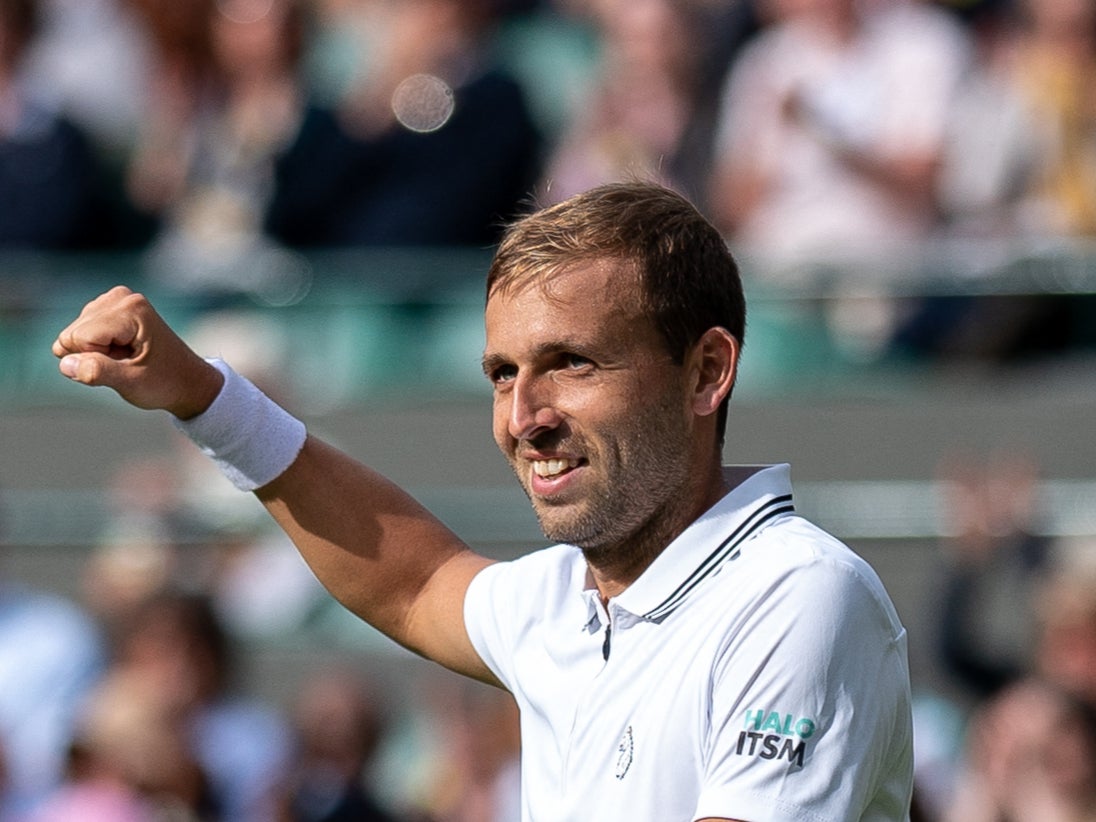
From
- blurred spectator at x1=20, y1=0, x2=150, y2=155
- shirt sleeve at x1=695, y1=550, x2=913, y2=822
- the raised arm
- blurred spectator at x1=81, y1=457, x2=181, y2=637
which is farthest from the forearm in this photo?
blurred spectator at x1=20, y1=0, x2=150, y2=155

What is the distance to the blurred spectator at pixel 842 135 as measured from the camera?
6.97m

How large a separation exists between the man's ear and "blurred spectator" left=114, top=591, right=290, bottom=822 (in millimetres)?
3772

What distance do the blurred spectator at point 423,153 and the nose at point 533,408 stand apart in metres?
4.51

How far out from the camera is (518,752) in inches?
237

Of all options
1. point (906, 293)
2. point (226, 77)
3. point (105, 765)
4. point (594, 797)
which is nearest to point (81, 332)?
point (594, 797)

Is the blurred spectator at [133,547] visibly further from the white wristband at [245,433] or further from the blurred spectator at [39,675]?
the white wristband at [245,433]

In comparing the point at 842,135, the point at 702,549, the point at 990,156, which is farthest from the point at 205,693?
the point at 702,549

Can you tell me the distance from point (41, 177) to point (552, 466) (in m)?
5.92

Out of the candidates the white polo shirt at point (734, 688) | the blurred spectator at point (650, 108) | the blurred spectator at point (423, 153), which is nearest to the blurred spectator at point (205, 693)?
the blurred spectator at point (423, 153)

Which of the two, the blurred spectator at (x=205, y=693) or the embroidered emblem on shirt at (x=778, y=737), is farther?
the blurred spectator at (x=205, y=693)

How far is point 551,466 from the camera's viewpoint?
9.13 ft

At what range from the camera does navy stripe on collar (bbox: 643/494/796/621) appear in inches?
109

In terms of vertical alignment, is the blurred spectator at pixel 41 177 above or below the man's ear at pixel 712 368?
below

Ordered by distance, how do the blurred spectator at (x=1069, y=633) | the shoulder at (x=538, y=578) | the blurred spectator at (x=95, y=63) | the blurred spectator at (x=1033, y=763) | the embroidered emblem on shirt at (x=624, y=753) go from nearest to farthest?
the embroidered emblem on shirt at (x=624, y=753) → the shoulder at (x=538, y=578) → the blurred spectator at (x=1033, y=763) → the blurred spectator at (x=1069, y=633) → the blurred spectator at (x=95, y=63)
